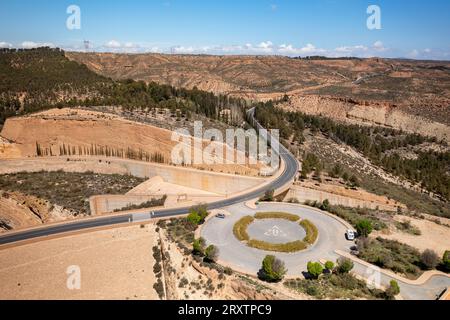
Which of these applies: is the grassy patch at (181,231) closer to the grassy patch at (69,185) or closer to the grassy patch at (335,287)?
the grassy patch at (335,287)

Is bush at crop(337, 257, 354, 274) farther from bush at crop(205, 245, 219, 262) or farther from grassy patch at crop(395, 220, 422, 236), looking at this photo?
grassy patch at crop(395, 220, 422, 236)

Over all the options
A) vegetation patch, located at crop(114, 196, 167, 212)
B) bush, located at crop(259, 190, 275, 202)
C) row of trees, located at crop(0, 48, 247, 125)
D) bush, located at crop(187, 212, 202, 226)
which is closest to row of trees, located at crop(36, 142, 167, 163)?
row of trees, located at crop(0, 48, 247, 125)

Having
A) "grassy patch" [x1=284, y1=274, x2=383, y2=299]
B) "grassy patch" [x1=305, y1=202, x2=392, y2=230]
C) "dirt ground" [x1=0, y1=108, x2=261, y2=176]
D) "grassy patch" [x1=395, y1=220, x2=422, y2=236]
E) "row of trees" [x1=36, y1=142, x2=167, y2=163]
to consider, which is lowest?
"grassy patch" [x1=395, y1=220, x2=422, y2=236]

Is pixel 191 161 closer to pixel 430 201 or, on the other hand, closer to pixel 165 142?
pixel 165 142

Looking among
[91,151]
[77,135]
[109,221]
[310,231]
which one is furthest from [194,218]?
[77,135]

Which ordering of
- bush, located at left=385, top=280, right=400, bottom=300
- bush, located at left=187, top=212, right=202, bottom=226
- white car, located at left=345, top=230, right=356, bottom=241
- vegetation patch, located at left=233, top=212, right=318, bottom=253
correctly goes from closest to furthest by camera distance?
bush, located at left=385, top=280, right=400, bottom=300, vegetation patch, located at left=233, top=212, right=318, bottom=253, white car, located at left=345, top=230, right=356, bottom=241, bush, located at left=187, top=212, right=202, bottom=226

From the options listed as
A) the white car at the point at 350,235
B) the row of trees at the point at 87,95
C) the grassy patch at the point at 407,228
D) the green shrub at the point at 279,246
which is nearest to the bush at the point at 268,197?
the green shrub at the point at 279,246
